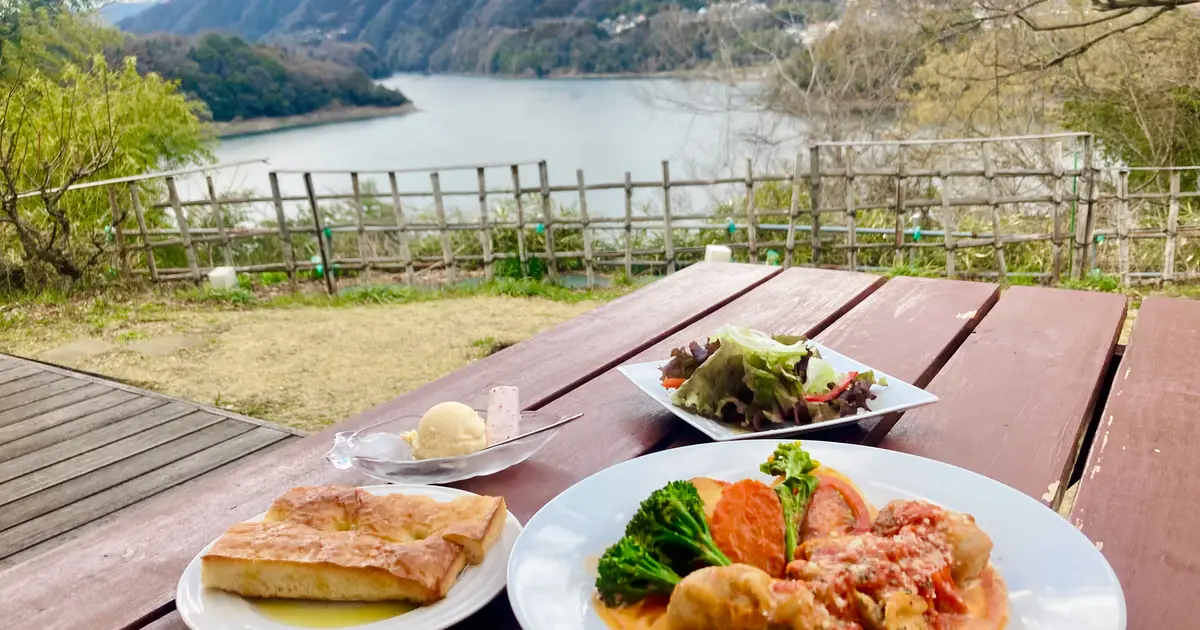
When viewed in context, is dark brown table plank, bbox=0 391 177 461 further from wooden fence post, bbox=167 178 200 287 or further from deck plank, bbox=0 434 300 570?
wooden fence post, bbox=167 178 200 287

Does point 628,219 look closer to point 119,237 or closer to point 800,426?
point 119,237

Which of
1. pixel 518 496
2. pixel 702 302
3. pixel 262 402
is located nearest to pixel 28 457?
pixel 262 402

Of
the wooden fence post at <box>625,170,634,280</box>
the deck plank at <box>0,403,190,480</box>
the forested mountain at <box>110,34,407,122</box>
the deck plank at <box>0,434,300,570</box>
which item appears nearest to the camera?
the deck plank at <box>0,434,300,570</box>

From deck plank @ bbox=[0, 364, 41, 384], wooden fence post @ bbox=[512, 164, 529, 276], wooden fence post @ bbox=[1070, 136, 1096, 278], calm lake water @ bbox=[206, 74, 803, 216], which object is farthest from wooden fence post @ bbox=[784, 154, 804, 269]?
deck plank @ bbox=[0, 364, 41, 384]

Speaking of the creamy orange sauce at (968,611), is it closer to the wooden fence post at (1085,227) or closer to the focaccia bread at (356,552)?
the focaccia bread at (356,552)

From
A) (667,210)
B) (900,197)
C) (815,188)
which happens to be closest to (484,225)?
(667,210)

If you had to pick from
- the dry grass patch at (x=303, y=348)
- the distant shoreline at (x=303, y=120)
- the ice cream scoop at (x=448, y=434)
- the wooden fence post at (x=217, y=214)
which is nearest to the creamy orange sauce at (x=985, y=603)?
the ice cream scoop at (x=448, y=434)

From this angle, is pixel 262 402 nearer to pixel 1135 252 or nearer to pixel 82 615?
pixel 82 615
